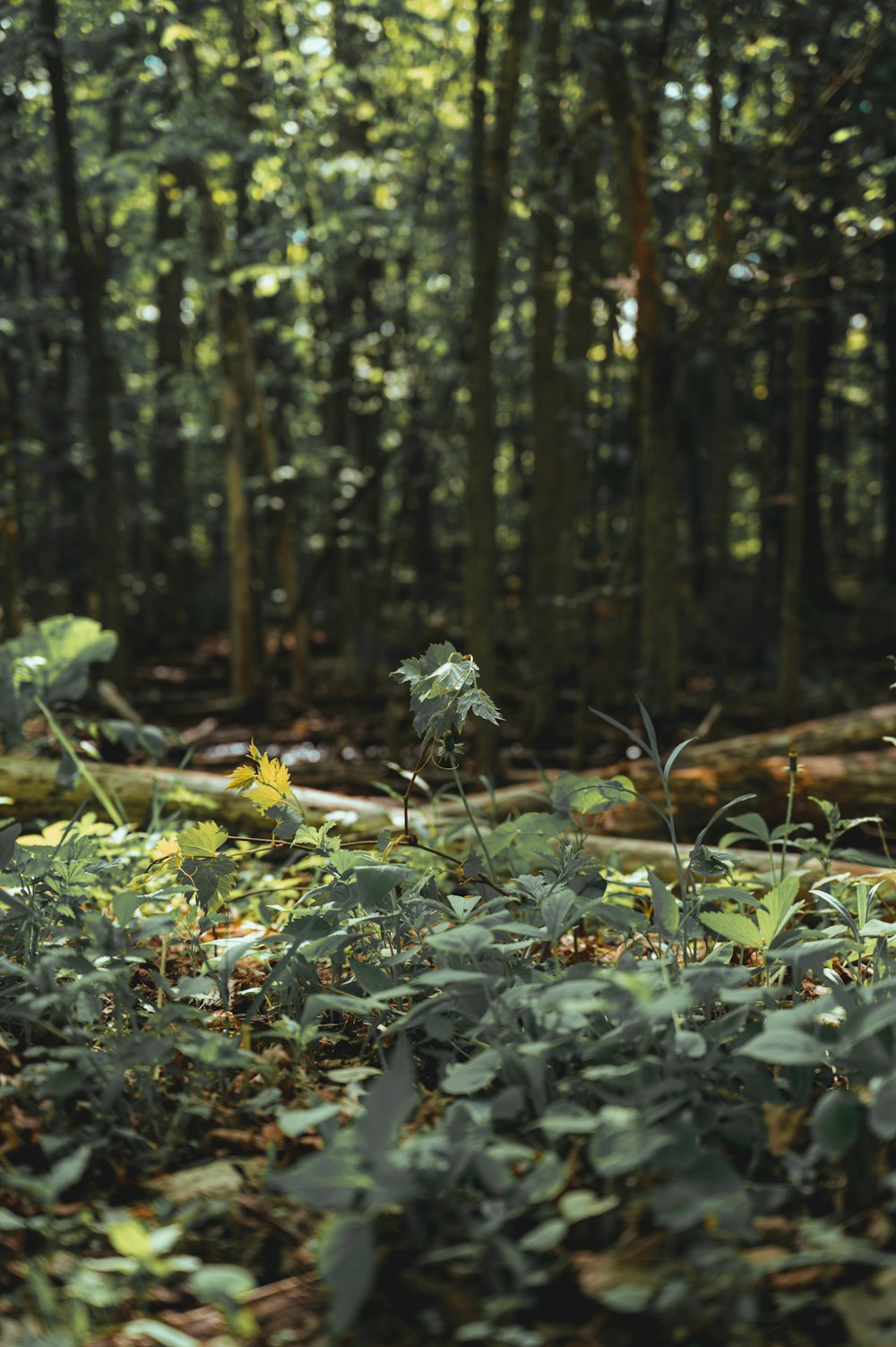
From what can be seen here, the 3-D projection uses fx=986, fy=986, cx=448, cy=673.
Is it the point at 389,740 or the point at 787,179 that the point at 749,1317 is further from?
the point at 787,179

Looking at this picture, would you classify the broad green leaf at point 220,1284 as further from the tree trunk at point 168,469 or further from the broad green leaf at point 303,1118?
the tree trunk at point 168,469

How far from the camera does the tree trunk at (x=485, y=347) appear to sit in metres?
4.80

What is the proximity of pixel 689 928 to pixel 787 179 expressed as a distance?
4.85 meters

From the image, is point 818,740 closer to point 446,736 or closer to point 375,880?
point 446,736

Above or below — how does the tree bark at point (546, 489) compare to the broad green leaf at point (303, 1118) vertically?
above

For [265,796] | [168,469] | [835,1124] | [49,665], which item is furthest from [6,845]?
[168,469]

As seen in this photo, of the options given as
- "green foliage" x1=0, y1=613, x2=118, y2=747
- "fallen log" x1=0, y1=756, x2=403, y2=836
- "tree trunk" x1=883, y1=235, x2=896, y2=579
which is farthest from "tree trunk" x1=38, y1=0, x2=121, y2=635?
"tree trunk" x1=883, y1=235, x2=896, y2=579

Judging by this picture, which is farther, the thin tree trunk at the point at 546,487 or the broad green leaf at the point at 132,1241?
the thin tree trunk at the point at 546,487

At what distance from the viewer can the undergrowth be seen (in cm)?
99

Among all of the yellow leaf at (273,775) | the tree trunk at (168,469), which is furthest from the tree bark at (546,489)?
the tree trunk at (168,469)

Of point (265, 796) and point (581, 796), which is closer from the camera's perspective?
point (265, 796)

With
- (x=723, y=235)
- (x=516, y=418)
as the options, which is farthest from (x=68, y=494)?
(x=723, y=235)

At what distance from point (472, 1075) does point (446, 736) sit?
27.8 inches

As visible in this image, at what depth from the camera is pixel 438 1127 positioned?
1.21 m
